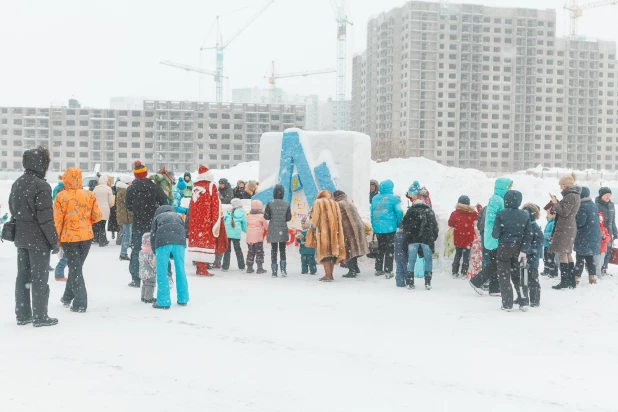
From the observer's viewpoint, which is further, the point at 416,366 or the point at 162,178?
the point at 162,178

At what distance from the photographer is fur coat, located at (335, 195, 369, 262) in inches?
408

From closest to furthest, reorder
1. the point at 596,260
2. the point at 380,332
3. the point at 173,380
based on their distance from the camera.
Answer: the point at 173,380 < the point at 380,332 < the point at 596,260

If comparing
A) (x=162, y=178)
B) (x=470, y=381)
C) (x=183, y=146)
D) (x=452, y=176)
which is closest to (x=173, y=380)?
(x=470, y=381)

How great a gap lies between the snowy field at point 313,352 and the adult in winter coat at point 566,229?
34 cm

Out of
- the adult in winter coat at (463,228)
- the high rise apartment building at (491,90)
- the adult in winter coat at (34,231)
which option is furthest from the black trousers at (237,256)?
the high rise apartment building at (491,90)

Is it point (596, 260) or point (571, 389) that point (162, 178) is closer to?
point (596, 260)

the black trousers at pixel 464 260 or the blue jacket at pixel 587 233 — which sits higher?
the blue jacket at pixel 587 233

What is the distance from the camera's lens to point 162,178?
12047 millimetres

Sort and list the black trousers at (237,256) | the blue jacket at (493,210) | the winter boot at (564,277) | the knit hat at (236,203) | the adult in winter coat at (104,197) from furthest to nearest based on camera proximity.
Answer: the adult in winter coat at (104,197) → the black trousers at (237,256) → the knit hat at (236,203) → the winter boot at (564,277) → the blue jacket at (493,210)

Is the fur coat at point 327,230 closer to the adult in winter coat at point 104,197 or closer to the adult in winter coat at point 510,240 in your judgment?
the adult in winter coat at point 510,240

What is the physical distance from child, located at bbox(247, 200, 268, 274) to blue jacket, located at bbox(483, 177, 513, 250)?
404 cm

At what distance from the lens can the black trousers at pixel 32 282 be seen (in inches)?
256

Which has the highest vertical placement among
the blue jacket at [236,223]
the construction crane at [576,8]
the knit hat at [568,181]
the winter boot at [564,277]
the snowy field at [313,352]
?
the construction crane at [576,8]

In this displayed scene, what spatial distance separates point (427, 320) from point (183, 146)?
9215 cm
